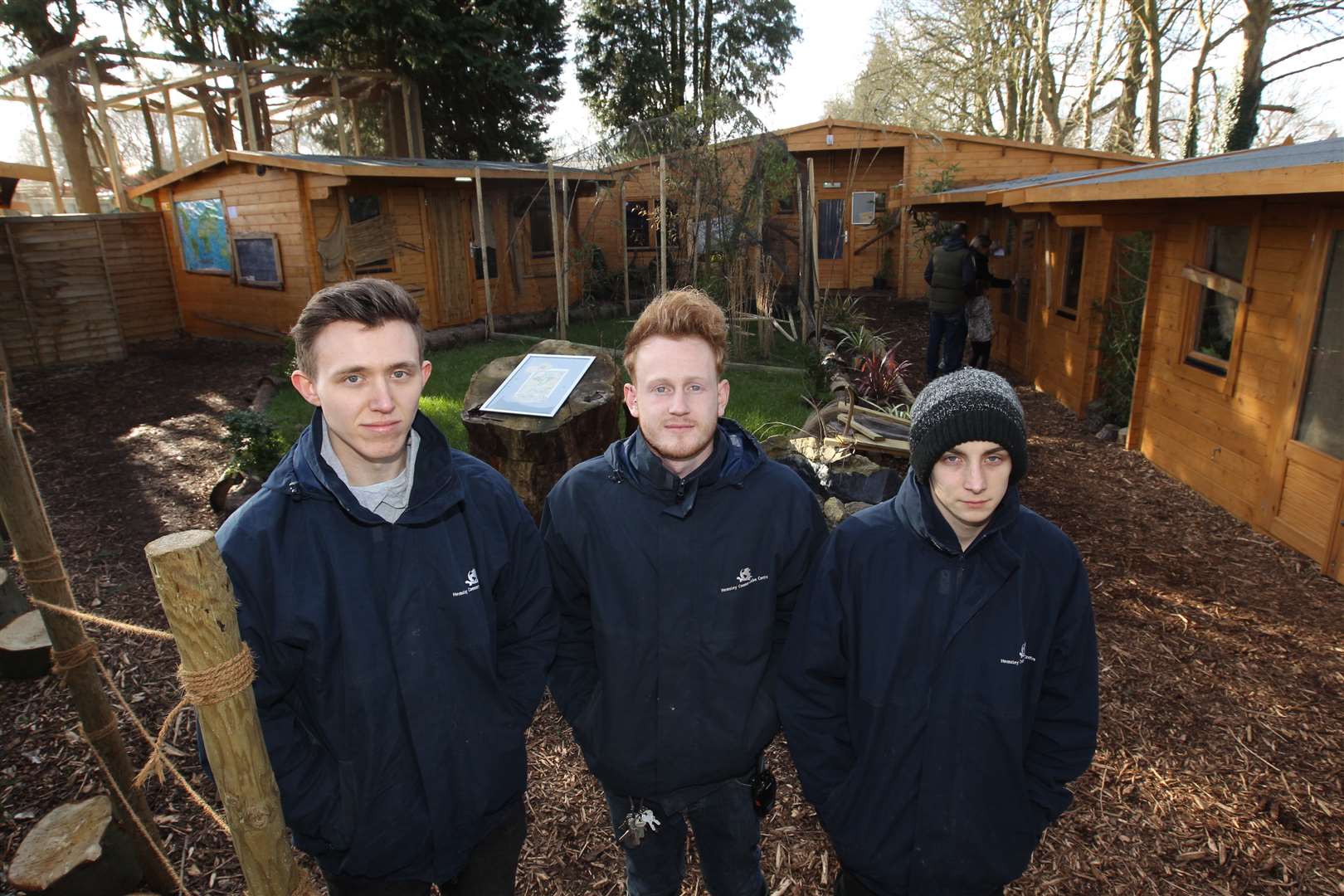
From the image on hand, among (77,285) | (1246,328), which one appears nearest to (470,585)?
(1246,328)

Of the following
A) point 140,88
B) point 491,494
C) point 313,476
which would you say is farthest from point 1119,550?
point 140,88

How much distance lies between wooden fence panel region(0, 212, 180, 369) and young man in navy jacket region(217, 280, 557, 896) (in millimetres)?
14415

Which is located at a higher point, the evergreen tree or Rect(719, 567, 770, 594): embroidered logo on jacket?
the evergreen tree

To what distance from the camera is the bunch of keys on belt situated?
2223 mm

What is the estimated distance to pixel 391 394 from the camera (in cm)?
185

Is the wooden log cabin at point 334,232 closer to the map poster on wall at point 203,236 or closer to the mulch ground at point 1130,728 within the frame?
the map poster on wall at point 203,236

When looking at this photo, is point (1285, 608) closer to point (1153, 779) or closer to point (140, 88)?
point (1153, 779)

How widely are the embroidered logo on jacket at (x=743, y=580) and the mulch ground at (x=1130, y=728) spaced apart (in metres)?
1.51

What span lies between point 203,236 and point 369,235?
393 centimetres

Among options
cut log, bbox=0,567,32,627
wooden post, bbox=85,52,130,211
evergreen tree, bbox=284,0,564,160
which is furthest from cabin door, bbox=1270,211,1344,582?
wooden post, bbox=85,52,130,211

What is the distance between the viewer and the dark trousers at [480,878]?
1.92 m

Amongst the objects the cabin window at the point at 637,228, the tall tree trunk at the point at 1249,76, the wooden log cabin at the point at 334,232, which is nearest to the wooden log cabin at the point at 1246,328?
the wooden log cabin at the point at 334,232

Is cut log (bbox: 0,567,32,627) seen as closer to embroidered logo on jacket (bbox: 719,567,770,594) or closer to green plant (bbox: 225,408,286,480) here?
green plant (bbox: 225,408,286,480)

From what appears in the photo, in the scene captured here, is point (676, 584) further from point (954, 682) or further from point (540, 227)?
point (540, 227)
